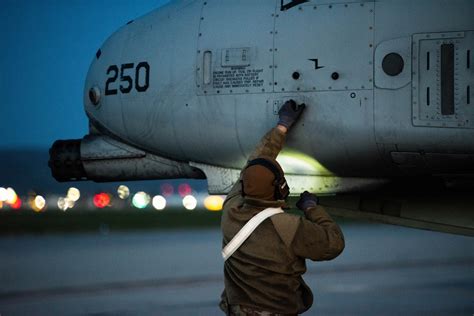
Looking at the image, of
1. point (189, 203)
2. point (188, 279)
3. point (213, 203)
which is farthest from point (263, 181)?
point (213, 203)

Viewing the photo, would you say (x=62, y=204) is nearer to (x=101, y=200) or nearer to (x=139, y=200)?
(x=101, y=200)

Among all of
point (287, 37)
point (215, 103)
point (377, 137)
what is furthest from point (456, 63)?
point (215, 103)

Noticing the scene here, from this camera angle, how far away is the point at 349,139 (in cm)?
797

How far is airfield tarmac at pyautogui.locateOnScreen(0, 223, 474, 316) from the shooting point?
31.5 ft

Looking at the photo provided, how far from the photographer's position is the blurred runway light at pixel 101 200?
134 feet

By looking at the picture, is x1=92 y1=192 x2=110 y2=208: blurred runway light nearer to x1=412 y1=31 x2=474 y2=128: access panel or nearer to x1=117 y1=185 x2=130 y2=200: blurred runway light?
x1=117 y1=185 x2=130 y2=200: blurred runway light

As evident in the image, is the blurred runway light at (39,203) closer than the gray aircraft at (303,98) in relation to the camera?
No

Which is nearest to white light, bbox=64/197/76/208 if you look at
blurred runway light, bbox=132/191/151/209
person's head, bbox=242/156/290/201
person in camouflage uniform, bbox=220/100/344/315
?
blurred runway light, bbox=132/191/151/209

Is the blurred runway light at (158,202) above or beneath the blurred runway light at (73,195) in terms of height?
beneath

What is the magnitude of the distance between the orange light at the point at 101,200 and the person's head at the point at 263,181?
35185 millimetres

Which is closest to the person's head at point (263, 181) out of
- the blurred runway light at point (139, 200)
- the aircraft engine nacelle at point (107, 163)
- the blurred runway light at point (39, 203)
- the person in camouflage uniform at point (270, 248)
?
the person in camouflage uniform at point (270, 248)

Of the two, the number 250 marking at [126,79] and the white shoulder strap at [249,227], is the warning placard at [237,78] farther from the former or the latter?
the white shoulder strap at [249,227]

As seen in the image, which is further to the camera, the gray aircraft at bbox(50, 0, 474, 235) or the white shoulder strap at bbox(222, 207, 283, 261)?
the gray aircraft at bbox(50, 0, 474, 235)

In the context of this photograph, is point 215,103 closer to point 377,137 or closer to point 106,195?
point 377,137
